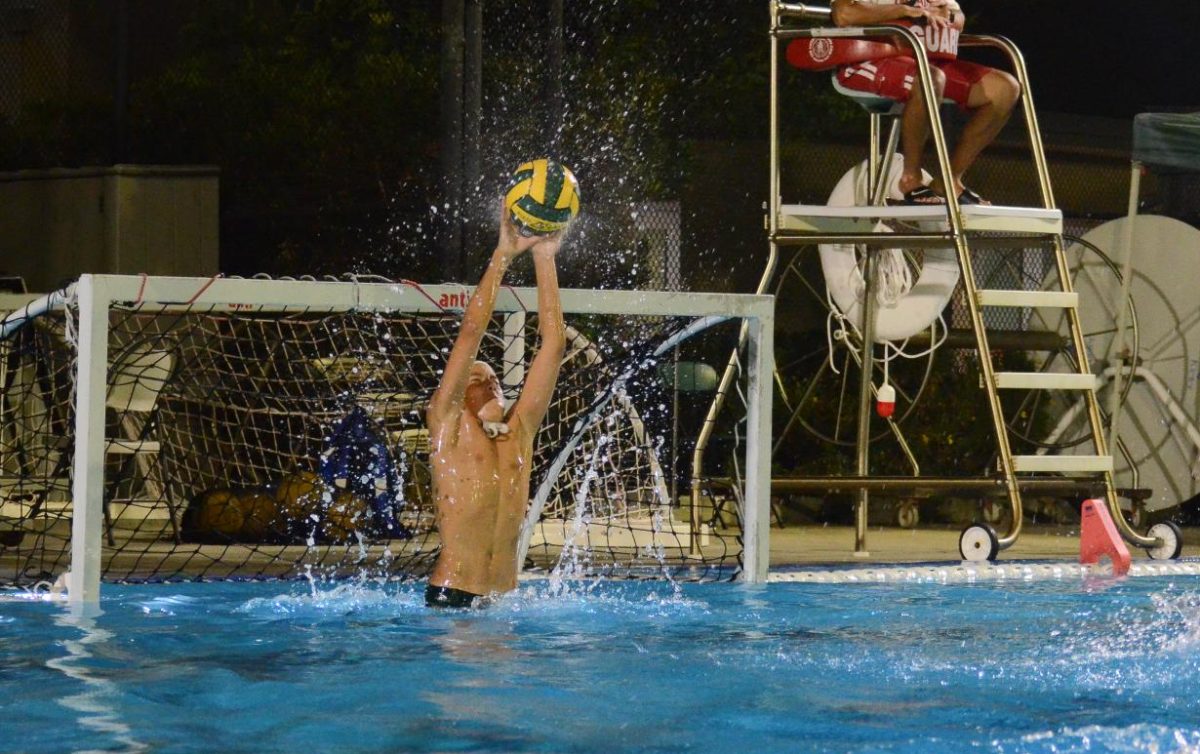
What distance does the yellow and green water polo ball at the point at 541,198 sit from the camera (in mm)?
5590

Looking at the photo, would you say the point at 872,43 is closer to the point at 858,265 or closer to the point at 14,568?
the point at 858,265

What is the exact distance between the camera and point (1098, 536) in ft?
25.7

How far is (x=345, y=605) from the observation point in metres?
6.41

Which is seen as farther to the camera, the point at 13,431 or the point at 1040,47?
the point at 1040,47

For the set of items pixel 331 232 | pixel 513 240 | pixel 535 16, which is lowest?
pixel 513 240

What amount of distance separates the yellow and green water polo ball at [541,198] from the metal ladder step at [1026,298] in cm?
292

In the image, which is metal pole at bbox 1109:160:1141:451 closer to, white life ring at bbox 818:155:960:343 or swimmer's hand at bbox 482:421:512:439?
white life ring at bbox 818:155:960:343

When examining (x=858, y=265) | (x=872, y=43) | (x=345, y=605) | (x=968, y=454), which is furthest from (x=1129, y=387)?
(x=345, y=605)

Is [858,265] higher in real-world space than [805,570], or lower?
higher

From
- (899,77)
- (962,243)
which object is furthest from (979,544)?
(899,77)

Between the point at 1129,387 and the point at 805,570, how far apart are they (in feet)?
11.8

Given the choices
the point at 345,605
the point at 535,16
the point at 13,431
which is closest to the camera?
the point at 345,605

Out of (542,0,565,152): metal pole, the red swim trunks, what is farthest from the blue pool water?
(542,0,565,152): metal pole

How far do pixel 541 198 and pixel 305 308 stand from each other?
4.24 ft
